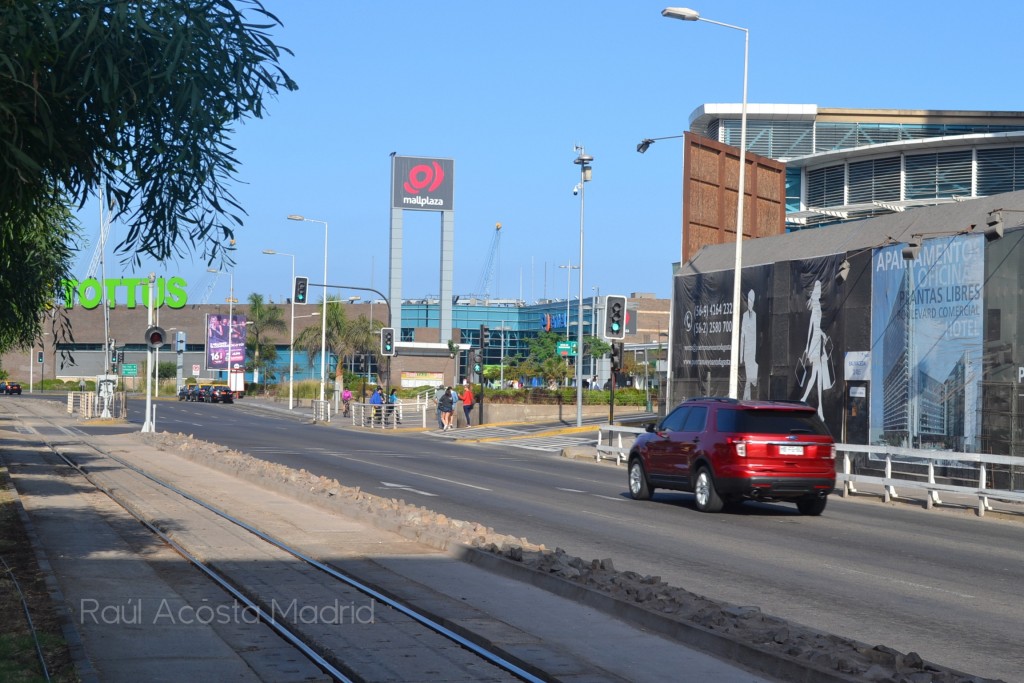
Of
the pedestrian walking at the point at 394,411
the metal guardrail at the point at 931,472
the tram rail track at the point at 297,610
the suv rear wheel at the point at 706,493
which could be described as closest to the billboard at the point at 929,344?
the metal guardrail at the point at 931,472

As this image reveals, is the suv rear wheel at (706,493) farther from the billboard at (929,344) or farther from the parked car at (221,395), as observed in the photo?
the parked car at (221,395)

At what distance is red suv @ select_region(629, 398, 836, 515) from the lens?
696 inches

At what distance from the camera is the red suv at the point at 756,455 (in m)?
17.7

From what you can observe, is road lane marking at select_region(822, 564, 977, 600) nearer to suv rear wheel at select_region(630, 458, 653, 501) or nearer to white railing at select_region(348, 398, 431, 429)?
suv rear wheel at select_region(630, 458, 653, 501)

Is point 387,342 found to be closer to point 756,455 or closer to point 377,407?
point 377,407

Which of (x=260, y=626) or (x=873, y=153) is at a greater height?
(x=873, y=153)

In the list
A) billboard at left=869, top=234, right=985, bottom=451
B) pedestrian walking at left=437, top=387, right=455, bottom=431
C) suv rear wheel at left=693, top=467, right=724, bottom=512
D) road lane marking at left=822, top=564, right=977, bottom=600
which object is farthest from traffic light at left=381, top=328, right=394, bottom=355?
road lane marking at left=822, top=564, right=977, bottom=600

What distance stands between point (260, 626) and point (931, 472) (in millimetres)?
16036

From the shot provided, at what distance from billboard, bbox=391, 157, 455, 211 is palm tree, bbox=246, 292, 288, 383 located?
2614 centimetres

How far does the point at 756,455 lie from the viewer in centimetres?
1769

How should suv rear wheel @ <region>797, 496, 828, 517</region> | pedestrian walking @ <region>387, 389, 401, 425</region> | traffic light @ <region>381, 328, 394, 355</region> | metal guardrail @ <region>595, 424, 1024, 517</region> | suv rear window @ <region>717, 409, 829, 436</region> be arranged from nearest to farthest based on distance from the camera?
suv rear window @ <region>717, 409, 829, 436</region> < suv rear wheel @ <region>797, 496, 828, 517</region> < metal guardrail @ <region>595, 424, 1024, 517</region> < traffic light @ <region>381, 328, 394, 355</region> < pedestrian walking @ <region>387, 389, 401, 425</region>

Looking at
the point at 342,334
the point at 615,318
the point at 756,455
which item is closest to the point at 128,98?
the point at 756,455

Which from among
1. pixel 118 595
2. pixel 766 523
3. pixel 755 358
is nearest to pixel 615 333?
pixel 755 358

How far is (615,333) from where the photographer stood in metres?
36.1
